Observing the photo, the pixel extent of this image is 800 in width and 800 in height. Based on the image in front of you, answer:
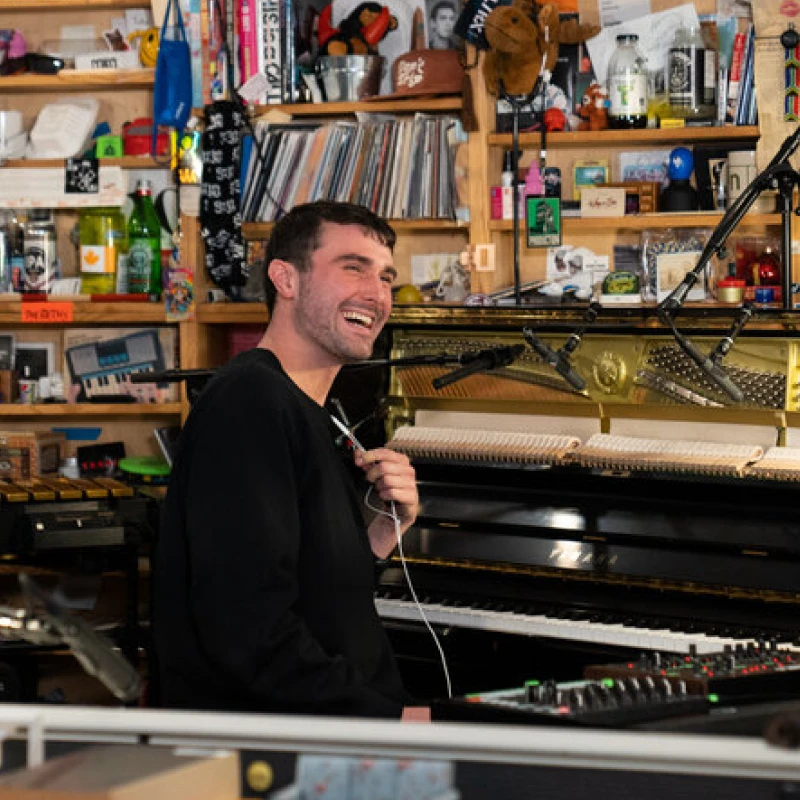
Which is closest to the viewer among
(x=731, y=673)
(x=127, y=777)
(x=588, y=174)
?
(x=127, y=777)

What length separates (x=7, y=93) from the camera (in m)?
5.40

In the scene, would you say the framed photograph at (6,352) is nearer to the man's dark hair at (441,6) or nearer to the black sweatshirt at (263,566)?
the man's dark hair at (441,6)

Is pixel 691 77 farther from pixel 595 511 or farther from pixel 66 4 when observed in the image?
pixel 66 4

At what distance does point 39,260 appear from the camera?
5195mm

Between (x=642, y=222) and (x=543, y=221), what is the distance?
307mm

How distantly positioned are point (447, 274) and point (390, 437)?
0.99m

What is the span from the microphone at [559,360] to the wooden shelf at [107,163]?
1.98 metres

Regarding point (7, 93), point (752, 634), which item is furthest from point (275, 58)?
point (752, 634)

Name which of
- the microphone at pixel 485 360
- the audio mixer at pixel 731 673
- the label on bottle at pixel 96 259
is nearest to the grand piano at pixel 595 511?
the microphone at pixel 485 360

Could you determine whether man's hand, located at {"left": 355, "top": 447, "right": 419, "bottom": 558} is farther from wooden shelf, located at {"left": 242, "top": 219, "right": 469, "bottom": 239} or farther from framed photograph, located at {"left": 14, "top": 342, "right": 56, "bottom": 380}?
framed photograph, located at {"left": 14, "top": 342, "right": 56, "bottom": 380}

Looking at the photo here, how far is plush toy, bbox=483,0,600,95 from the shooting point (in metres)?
4.43

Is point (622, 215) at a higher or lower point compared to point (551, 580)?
higher

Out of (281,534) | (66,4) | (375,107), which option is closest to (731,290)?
(375,107)

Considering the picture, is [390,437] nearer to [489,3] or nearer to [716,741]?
[489,3]
